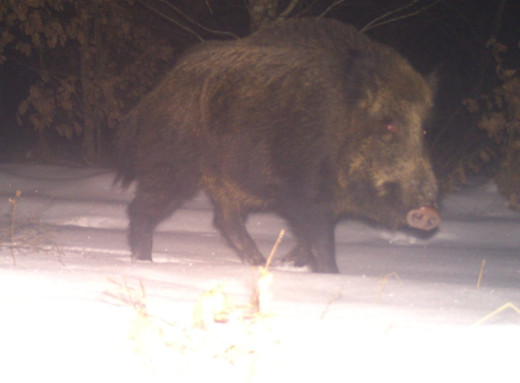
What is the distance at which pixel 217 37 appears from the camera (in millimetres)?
11383

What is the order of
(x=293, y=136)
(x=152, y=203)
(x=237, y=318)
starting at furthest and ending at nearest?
1. (x=152, y=203)
2. (x=293, y=136)
3. (x=237, y=318)

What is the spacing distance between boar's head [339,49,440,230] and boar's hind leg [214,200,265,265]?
928mm

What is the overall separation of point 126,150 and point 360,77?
1.81 metres

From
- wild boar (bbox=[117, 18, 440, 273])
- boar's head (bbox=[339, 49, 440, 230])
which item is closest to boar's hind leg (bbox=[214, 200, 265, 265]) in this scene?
wild boar (bbox=[117, 18, 440, 273])

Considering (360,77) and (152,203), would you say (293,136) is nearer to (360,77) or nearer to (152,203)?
(360,77)

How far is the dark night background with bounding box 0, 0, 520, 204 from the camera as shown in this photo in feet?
26.8

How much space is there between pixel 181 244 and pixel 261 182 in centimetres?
106

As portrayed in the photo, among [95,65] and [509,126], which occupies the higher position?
[509,126]

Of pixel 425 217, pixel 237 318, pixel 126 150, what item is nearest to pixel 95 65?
pixel 126 150

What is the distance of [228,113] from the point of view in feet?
16.0

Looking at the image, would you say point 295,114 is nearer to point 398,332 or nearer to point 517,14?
point 398,332

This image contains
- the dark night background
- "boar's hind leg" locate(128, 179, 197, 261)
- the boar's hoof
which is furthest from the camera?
the dark night background

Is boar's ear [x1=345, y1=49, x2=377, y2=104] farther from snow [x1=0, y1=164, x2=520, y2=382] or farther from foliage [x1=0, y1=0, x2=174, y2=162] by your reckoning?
foliage [x1=0, y1=0, x2=174, y2=162]

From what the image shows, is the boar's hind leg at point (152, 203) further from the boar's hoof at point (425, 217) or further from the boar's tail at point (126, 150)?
the boar's hoof at point (425, 217)
